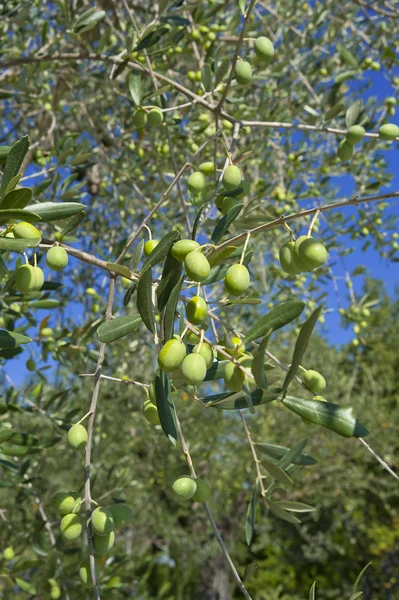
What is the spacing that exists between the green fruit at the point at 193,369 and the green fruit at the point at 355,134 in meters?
0.85

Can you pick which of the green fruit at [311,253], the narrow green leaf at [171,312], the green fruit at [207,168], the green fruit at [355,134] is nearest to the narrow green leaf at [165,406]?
the narrow green leaf at [171,312]

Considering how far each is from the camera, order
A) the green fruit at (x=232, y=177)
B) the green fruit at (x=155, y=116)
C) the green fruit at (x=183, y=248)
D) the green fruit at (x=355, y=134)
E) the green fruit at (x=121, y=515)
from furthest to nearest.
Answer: the green fruit at (x=155, y=116) → the green fruit at (x=355, y=134) → the green fruit at (x=232, y=177) → the green fruit at (x=121, y=515) → the green fruit at (x=183, y=248)

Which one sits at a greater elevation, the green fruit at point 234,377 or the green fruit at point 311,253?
the green fruit at point 311,253

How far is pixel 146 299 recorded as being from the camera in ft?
2.77

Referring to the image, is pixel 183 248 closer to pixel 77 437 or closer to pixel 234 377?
pixel 234 377

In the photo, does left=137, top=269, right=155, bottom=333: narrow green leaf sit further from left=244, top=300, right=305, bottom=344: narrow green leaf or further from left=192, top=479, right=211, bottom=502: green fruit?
left=192, top=479, right=211, bottom=502: green fruit

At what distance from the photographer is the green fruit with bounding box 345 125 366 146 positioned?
4.44 ft

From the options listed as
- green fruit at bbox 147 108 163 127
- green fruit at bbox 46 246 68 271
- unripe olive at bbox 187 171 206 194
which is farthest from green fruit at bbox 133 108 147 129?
green fruit at bbox 46 246 68 271

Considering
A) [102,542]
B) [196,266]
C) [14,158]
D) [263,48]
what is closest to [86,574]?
[102,542]

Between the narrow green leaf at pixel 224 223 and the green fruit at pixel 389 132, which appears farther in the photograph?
the green fruit at pixel 389 132

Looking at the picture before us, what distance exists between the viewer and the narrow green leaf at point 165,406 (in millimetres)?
816

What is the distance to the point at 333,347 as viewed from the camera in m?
13.1

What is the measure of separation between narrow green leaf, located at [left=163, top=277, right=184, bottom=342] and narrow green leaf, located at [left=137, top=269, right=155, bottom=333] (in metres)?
0.02

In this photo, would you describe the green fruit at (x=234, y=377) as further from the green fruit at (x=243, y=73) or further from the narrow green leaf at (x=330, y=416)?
the green fruit at (x=243, y=73)
